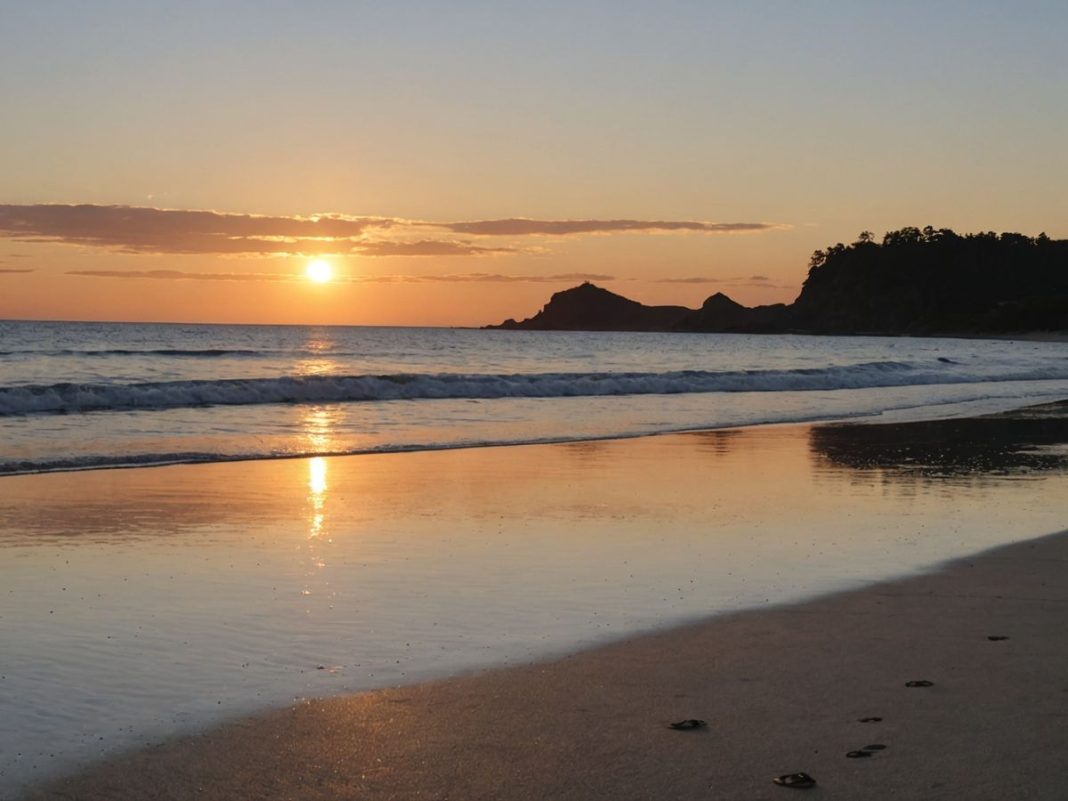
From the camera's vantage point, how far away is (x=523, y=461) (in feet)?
52.9

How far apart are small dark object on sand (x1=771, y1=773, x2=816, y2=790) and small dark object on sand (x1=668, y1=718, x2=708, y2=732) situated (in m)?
0.62

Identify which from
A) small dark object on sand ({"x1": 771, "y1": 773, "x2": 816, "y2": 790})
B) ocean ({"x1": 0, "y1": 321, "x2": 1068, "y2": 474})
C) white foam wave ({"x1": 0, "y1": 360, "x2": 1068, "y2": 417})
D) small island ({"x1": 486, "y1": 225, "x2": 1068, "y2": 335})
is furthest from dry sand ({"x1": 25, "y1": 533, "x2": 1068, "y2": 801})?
small island ({"x1": 486, "y1": 225, "x2": 1068, "y2": 335})

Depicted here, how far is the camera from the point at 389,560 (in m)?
8.84

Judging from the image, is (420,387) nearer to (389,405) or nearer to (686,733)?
(389,405)

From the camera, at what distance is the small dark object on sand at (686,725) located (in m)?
5.07

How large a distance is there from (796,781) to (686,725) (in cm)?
72

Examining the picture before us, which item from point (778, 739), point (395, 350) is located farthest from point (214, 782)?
point (395, 350)

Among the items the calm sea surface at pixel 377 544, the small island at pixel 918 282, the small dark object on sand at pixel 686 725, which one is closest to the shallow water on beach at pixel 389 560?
the calm sea surface at pixel 377 544

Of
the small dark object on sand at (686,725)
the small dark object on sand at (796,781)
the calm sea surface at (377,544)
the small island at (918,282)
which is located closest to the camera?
the small dark object on sand at (796,781)

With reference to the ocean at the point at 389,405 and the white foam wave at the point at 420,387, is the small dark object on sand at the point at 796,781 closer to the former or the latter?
the ocean at the point at 389,405

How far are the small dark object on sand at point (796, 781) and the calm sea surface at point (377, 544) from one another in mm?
1987

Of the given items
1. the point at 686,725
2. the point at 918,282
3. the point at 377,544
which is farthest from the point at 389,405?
the point at 918,282

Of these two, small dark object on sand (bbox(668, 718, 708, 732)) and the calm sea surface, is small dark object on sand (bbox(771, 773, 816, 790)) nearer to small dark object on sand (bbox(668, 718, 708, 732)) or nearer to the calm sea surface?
small dark object on sand (bbox(668, 718, 708, 732))

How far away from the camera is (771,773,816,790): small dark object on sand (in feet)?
14.6
